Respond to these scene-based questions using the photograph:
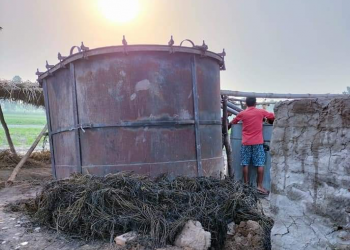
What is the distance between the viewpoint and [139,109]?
4695 mm

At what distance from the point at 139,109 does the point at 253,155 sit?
2642 millimetres

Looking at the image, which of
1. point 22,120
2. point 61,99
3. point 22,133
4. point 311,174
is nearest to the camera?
point 311,174

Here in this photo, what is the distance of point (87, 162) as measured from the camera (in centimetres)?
496

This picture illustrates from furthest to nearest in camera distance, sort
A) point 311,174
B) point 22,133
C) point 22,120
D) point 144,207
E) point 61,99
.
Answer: point 22,120 → point 22,133 → point 61,99 → point 144,207 → point 311,174

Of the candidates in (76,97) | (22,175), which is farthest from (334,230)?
(22,175)

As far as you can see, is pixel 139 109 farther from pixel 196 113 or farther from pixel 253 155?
pixel 253 155

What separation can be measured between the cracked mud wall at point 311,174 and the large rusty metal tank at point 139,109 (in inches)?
83.3

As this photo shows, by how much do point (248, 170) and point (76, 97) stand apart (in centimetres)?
372

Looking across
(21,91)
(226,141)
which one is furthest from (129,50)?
(21,91)

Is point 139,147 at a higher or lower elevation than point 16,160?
higher

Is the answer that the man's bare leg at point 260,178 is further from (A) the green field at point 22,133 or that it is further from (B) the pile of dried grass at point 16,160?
(A) the green field at point 22,133

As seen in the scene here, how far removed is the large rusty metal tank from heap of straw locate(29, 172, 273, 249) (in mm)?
439

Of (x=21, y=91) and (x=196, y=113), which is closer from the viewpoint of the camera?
(x=196, y=113)

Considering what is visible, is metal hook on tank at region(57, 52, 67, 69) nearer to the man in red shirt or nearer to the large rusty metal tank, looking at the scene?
the large rusty metal tank
